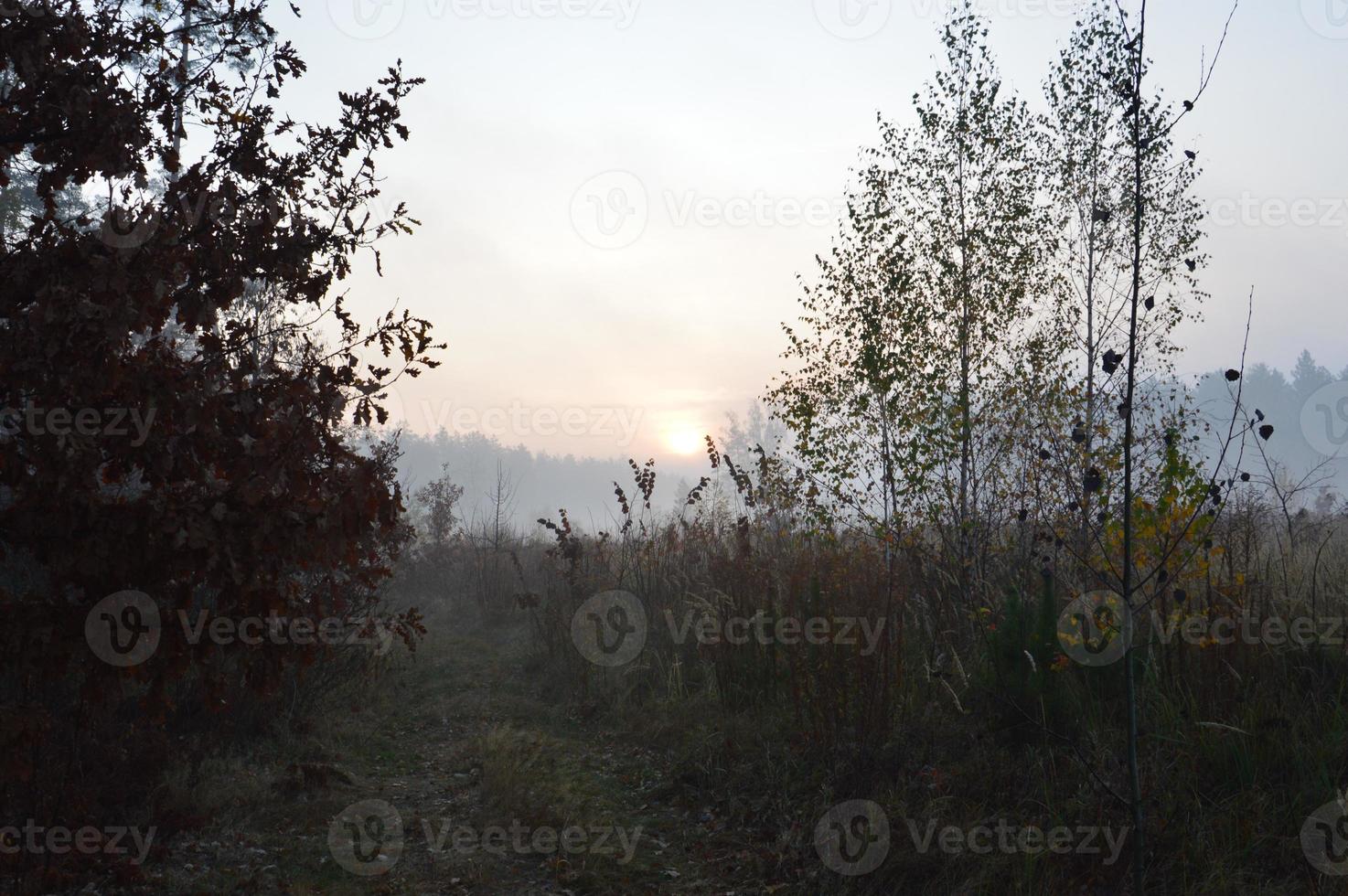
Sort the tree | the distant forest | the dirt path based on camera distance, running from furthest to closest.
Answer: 1. the distant forest
2. the dirt path
3. the tree

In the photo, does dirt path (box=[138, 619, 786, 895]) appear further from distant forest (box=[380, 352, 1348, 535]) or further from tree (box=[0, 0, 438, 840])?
distant forest (box=[380, 352, 1348, 535])

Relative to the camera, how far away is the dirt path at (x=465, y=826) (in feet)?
14.7

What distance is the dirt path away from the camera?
4477 millimetres

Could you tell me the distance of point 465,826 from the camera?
17.4 feet

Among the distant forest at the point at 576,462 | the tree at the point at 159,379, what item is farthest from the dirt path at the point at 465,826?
the distant forest at the point at 576,462

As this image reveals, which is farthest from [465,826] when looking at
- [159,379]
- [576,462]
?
[576,462]

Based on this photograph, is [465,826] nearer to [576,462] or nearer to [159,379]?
[159,379]

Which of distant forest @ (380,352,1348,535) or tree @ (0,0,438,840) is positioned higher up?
distant forest @ (380,352,1348,535)

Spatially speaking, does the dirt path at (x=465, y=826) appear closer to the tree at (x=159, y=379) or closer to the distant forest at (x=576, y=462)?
the tree at (x=159, y=379)

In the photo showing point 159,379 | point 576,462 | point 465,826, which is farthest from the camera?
point 576,462

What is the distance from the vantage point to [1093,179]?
1510 cm

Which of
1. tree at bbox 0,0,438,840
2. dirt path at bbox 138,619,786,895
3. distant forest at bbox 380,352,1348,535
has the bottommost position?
dirt path at bbox 138,619,786,895

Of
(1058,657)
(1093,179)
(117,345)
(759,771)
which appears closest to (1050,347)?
(1093,179)

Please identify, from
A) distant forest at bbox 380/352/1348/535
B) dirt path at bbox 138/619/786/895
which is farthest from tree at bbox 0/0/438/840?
distant forest at bbox 380/352/1348/535
